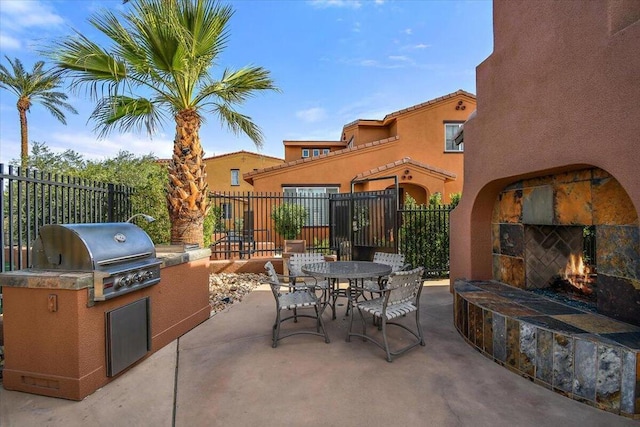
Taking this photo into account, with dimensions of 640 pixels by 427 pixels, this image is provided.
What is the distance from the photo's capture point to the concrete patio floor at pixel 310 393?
8.77ft

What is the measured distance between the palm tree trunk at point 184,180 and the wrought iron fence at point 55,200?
0.96 m

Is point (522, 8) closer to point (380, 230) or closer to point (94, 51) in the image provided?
point (380, 230)

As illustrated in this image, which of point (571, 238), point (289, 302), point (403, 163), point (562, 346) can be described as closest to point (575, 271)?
point (571, 238)

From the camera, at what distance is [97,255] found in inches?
124

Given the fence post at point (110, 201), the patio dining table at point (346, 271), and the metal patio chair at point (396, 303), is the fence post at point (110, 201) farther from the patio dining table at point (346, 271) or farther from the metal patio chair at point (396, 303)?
the metal patio chair at point (396, 303)

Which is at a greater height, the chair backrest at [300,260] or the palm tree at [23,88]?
the palm tree at [23,88]

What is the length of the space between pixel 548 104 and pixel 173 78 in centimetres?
609

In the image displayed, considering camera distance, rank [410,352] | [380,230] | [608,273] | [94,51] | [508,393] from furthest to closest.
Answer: [380,230]
[94,51]
[410,352]
[608,273]
[508,393]

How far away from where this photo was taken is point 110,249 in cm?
334

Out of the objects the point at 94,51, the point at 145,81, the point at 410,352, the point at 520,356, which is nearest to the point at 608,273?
the point at 520,356

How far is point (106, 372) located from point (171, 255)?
177cm

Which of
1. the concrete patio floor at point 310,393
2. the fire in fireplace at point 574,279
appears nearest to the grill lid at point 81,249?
the concrete patio floor at point 310,393

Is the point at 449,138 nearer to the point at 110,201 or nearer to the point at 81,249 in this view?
the point at 110,201

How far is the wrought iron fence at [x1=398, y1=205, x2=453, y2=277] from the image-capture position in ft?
28.9
